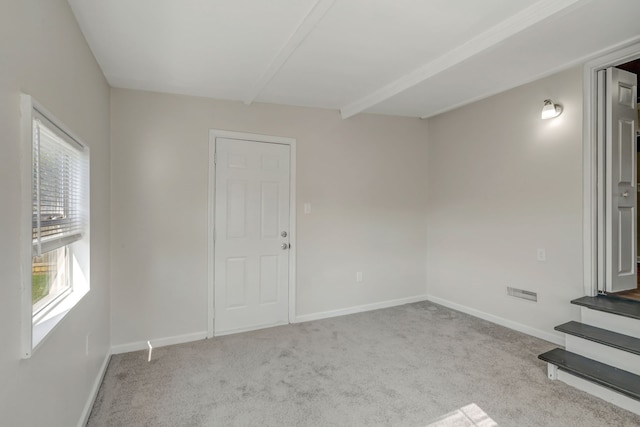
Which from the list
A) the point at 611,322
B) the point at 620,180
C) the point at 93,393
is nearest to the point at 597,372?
the point at 611,322

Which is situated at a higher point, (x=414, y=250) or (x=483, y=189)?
(x=483, y=189)

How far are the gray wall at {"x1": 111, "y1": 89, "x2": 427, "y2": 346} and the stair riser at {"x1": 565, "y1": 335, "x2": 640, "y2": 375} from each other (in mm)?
2043

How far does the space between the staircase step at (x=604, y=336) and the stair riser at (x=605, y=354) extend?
0.16ft

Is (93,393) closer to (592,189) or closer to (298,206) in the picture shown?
(298,206)

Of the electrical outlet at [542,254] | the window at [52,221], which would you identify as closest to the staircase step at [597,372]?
the electrical outlet at [542,254]

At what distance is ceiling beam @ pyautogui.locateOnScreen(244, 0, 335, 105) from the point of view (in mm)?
1874

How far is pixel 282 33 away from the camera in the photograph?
2.17m

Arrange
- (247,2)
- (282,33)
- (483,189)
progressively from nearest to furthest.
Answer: (247,2) → (282,33) → (483,189)

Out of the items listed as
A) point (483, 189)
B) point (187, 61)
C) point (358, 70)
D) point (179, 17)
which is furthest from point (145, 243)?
point (483, 189)

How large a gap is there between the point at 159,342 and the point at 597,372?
11.6ft

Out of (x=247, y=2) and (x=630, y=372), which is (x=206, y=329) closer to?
(x=247, y=2)

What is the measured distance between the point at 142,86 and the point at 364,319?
3.30 metres

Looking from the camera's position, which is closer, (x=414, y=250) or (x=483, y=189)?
(x=483, y=189)

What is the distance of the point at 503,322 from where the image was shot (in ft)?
11.6
